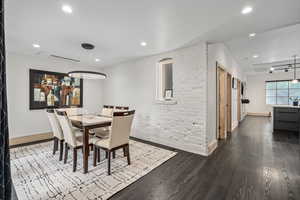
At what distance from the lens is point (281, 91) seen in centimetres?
820

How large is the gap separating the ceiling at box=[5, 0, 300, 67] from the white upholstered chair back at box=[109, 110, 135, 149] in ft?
5.05

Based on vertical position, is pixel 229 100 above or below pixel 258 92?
below

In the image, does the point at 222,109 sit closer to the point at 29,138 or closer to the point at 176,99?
the point at 176,99

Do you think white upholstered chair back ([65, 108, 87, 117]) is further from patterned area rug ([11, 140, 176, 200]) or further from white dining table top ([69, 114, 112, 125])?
patterned area rug ([11, 140, 176, 200])

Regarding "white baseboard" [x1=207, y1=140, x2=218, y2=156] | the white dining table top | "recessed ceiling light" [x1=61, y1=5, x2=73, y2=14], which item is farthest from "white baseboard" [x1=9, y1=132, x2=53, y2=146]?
"white baseboard" [x1=207, y1=140, x2=218, y2=156]

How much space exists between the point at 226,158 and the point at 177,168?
118cm

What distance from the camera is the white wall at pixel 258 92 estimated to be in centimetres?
855

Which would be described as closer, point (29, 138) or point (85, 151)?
point (85, 151)

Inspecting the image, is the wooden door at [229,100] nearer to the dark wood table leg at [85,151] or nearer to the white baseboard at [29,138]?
the dark wood table leg at [85,151]

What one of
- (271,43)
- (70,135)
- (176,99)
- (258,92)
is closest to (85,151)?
(70,135)

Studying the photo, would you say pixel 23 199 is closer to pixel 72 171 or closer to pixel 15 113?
pixel 72 171

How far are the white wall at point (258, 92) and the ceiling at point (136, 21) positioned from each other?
26.7 ft

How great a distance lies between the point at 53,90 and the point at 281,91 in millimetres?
11914

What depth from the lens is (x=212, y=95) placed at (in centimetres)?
325
